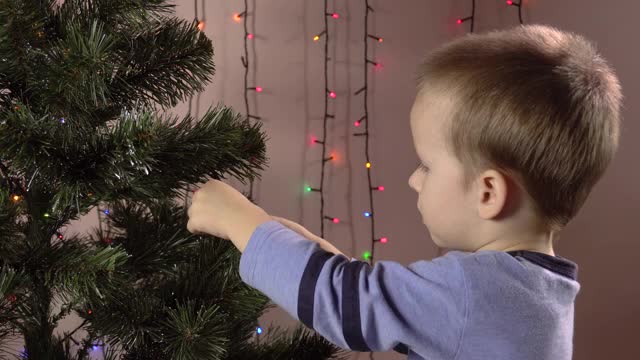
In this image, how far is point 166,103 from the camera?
814mm

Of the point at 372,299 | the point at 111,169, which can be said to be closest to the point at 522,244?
the point at 372,299

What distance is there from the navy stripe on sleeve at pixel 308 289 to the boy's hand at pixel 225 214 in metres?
0.08

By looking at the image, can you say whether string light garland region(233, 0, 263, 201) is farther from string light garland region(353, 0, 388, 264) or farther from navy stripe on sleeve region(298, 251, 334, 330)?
navy stripe on sleeve region(298, 251, 334, 330)

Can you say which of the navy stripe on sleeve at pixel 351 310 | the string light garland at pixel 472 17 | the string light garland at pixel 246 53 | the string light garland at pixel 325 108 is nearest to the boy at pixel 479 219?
the navy stripe on sleeve at pixel 351 310

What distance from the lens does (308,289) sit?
634mm

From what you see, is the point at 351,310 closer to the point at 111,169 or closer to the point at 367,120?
the point at 111,169

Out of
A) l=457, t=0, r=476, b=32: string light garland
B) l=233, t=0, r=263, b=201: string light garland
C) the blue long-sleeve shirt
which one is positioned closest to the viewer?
the blue long-sleeve shirt

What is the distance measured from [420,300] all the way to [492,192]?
0.14 meters

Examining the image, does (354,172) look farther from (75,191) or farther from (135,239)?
(75,191)

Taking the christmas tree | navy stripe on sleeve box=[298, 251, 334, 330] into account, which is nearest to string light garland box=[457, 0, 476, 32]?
the christmas tree

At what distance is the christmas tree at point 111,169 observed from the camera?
0.69m

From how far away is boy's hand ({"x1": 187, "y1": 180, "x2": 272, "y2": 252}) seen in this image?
689 millimetres

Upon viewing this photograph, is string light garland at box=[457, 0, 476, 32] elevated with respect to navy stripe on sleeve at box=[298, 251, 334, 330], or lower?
elevated

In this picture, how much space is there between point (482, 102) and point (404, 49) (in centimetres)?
144
